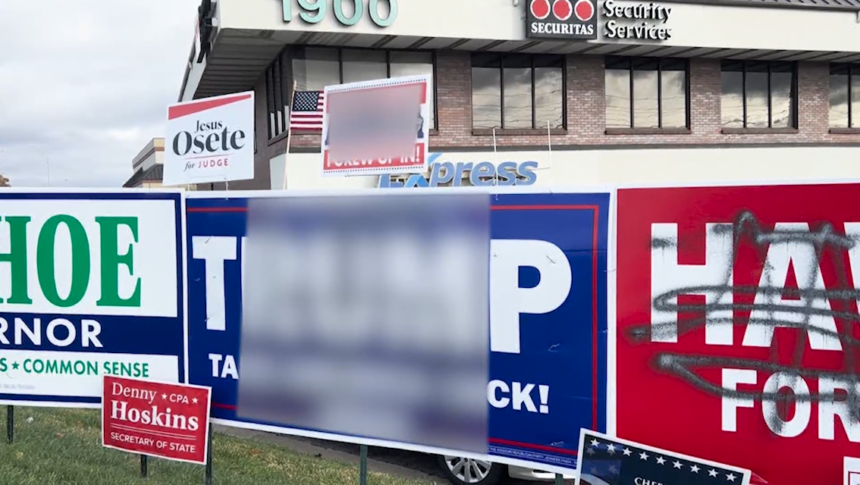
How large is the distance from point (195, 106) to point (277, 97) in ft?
38.1

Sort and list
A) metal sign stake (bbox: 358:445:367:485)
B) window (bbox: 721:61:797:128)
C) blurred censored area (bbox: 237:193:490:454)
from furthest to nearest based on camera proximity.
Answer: window (bbox: 721:61:797:128) → metal sign stake (bbox: 358:445:367:485) → blurred censored area (bbox: 237:193:490:454)

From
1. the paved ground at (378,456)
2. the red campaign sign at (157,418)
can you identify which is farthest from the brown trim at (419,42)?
the red campaign sign at (157,418)

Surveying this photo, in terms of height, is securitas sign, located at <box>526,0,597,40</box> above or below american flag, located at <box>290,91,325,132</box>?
above

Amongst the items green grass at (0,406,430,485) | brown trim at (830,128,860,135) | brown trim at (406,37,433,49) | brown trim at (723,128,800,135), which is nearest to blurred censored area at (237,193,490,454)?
green grass at (0,406,430,485)

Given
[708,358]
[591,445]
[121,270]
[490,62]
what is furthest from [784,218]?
[490,62]

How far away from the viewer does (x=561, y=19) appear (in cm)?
1712

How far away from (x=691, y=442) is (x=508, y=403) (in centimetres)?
77

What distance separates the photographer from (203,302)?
12.0 ft

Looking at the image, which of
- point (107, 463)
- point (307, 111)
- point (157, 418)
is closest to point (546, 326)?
point (157, 418)

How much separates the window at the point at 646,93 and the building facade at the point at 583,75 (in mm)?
38

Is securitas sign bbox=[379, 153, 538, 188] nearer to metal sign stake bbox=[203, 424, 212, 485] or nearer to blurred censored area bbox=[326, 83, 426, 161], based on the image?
blurred censored area bbox=[326, 83, 426, 161]

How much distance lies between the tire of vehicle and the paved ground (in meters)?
0.33

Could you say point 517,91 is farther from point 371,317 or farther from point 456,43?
point 371,317

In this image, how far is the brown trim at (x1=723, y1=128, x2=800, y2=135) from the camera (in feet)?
64.5
